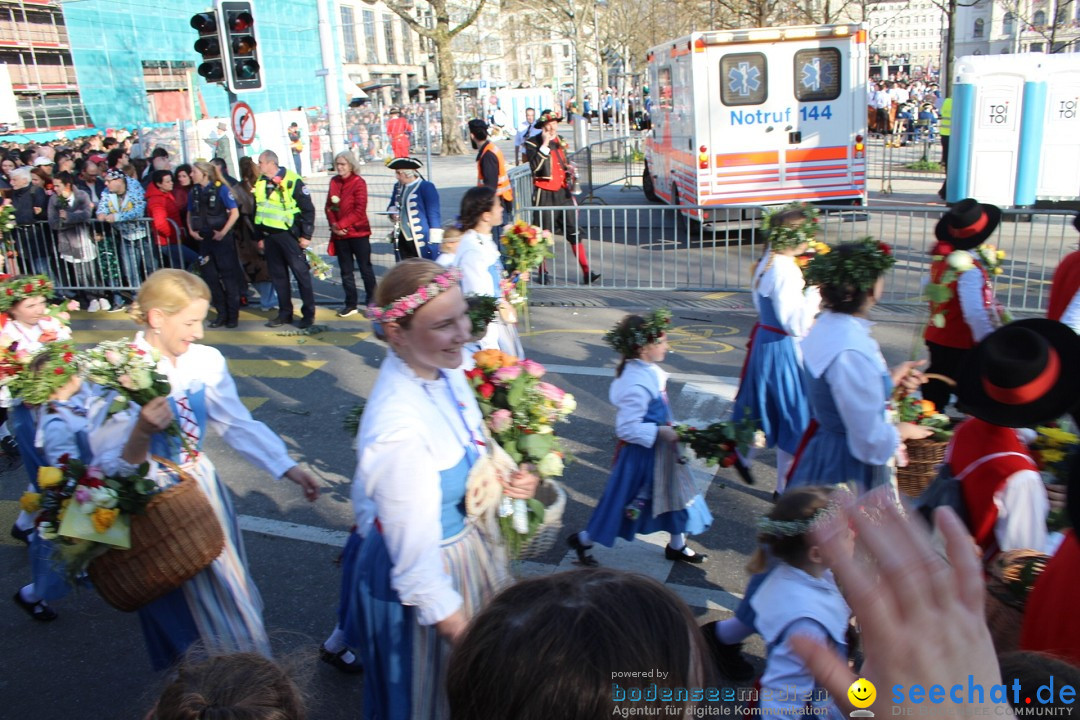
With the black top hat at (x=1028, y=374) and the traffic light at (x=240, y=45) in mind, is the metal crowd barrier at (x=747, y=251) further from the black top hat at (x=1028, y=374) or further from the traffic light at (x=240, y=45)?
the black top hat at (x=1028, y=374)

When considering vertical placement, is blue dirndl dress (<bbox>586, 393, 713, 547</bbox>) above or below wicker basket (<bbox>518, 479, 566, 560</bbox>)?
below

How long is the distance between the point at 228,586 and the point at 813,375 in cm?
280

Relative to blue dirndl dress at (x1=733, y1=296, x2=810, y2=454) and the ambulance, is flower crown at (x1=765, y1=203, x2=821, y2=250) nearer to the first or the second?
blue dirndl dress at (x1=733, y1=296, x2=810, y2=454)

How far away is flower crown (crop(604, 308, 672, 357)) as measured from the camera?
4.75 meters

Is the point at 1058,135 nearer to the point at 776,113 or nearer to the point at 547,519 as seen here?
the point at 776,113

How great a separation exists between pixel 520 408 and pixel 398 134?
28.7m

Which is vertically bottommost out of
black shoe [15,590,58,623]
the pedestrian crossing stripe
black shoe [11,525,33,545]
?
black shoe [15,590,58,623]

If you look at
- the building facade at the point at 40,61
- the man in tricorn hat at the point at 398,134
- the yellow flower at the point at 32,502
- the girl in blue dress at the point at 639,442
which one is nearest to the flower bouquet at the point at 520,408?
the girl in blue dress at the point at 639,442

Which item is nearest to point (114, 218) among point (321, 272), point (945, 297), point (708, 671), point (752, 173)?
point (321, 272)

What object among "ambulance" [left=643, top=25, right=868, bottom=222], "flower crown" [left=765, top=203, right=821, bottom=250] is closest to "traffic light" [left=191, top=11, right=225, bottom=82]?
"ambulance" [left=643, top=25, right=868, bottom=222]

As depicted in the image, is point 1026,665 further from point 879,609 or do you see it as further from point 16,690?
point 16,690

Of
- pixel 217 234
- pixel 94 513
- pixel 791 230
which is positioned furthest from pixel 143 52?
pixel 94 513

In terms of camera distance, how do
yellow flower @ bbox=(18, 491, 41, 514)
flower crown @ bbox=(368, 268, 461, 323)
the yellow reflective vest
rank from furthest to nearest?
the yellow reflective vest
yellow flower @ bbox=(18, 491, 41, 514)
flower crown @ bbox=(368, 268, 461, 323)

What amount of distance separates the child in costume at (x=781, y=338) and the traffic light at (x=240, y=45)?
8.49m
